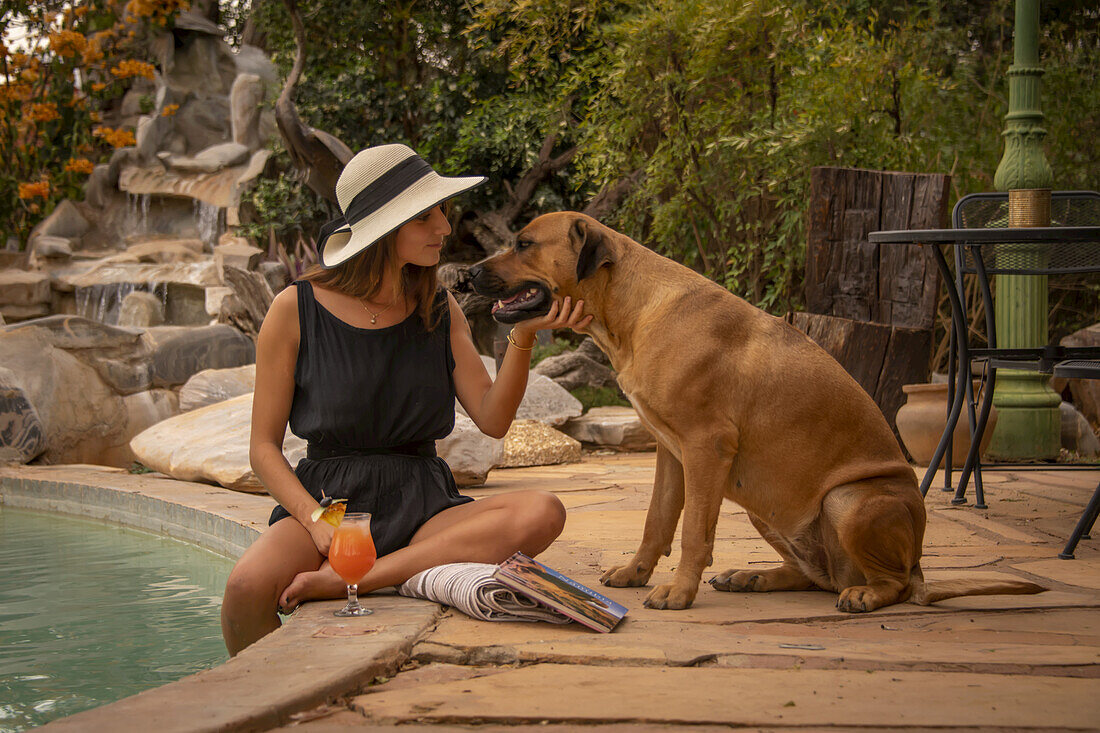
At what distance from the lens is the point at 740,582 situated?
3.08m

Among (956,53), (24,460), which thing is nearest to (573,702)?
(24,460)

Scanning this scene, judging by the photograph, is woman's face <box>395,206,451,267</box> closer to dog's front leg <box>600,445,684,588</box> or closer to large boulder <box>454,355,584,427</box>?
dog's front leg <box>600,445,684,588</box>

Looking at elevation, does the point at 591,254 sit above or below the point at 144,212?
below

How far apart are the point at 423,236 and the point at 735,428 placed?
1.11 m

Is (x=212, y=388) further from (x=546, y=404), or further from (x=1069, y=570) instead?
(x=1069, y=570)

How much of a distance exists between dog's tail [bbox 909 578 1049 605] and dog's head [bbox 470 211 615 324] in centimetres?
133

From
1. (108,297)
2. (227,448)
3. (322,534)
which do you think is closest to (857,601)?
(322,534)

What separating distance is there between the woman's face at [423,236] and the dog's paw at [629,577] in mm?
1140

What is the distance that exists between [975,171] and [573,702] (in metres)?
7.76

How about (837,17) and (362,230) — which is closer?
(362,230)

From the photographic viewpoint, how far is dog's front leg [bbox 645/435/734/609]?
2773 millimetres

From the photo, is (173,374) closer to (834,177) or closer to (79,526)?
(79,526)

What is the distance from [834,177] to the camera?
232 inches

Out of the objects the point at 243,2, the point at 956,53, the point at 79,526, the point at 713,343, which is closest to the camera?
the point at 713,343
